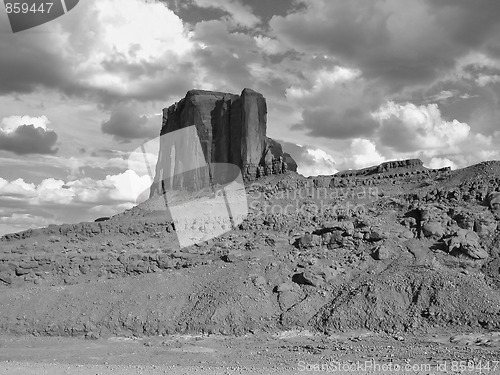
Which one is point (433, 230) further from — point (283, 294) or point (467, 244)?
point (283, 294)

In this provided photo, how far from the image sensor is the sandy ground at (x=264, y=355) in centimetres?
1677

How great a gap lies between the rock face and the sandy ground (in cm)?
4831

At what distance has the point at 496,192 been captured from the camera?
3072 centimetres

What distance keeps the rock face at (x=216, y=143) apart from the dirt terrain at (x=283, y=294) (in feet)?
127

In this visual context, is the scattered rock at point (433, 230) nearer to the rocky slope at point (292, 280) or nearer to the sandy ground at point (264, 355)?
the rocky slope at point (292, 280)

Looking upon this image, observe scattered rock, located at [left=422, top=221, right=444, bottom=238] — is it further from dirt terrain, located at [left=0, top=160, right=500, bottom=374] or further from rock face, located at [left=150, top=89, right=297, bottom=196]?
rock face, located at [left=150, top=89, right=297, bottom=196]

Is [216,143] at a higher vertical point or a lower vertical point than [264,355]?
higher

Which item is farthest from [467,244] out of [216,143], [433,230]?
[216,143]

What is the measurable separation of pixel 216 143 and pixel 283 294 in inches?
2298

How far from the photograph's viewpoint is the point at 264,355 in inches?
747

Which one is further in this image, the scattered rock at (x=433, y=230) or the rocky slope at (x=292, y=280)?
the scattered rock at (x=433, y=230)

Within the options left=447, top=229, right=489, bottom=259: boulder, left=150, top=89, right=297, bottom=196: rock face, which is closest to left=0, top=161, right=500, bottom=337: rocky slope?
left=447, top=229, right=489, bottom=259: boulder

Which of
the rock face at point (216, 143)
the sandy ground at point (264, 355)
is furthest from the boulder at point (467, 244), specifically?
the rock face at point (216, 143)

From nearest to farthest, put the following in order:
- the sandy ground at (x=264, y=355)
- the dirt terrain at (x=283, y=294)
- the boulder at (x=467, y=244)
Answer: the sandy ground at (x=264, y=355), the dirt terrain at (x=283, y=294), the boulder at (x=467, y=244)
